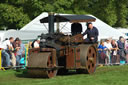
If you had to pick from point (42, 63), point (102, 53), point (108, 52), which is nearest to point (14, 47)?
point (102, 53)

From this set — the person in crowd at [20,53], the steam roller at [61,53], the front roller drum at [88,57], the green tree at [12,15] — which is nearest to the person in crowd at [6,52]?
Answer: the person in crowd at [20,53]

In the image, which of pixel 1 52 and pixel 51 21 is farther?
pixel 1 52

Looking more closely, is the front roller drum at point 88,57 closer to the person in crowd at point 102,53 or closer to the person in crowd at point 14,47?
the person in crowd at point 14,47

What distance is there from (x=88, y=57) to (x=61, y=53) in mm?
1124

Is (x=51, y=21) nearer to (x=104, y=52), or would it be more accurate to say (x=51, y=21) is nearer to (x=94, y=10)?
(x=104, y=52)

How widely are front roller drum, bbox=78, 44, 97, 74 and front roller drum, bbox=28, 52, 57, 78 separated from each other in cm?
125

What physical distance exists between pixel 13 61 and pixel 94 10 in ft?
85.2

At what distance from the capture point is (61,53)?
51.2ft

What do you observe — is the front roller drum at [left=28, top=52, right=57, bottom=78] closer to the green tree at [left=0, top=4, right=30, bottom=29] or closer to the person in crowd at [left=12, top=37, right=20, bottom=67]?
the person in crowd at [left=12, top=37, right=20, bottom=67]

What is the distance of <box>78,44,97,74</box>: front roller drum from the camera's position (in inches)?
620

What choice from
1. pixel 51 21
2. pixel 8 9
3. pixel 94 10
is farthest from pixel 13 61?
pixel 94 10

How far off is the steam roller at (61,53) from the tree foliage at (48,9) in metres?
21.8

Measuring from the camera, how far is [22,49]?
20703mm

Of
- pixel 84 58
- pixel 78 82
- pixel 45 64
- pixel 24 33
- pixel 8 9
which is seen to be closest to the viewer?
pixel 78 82
